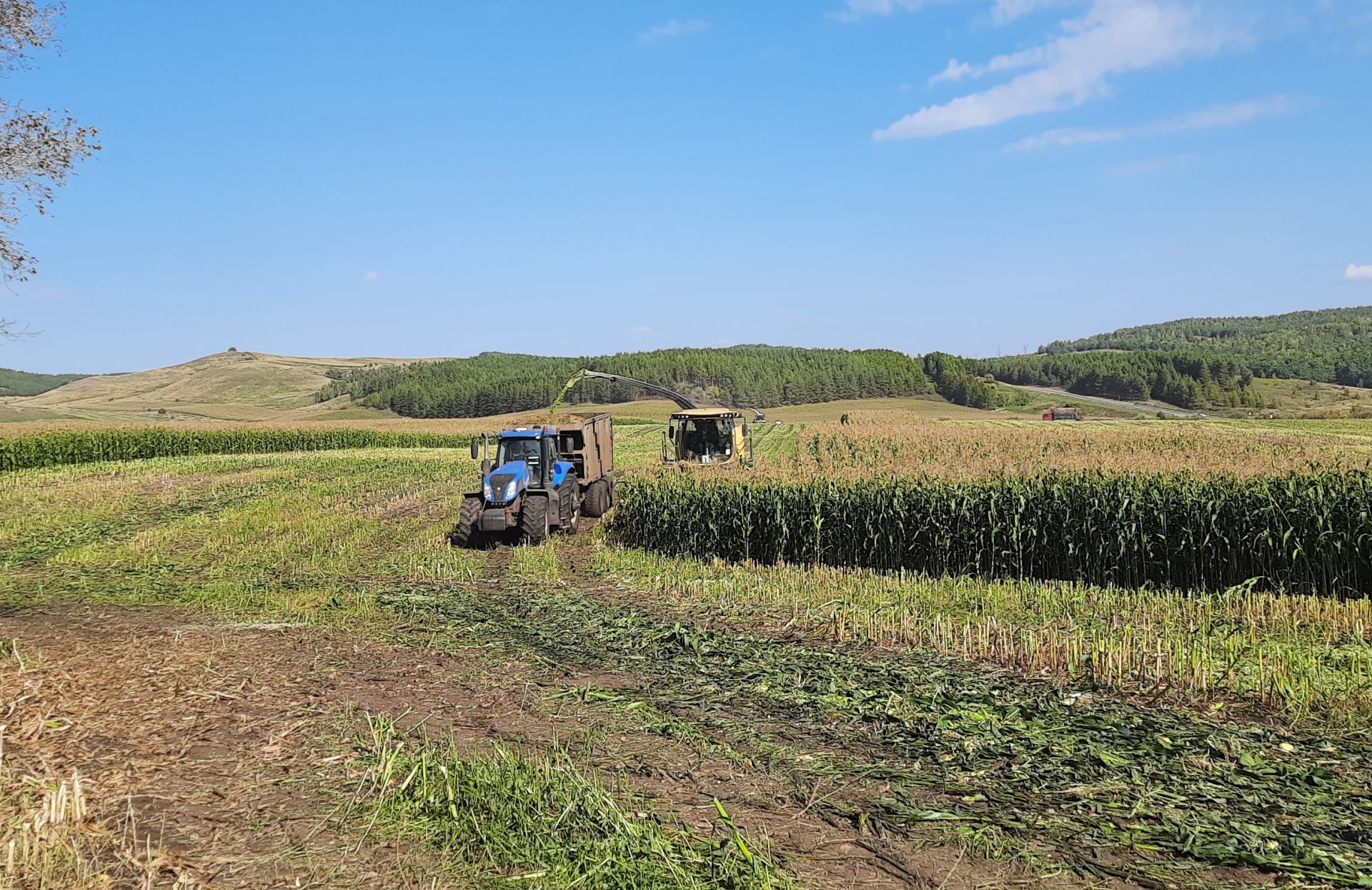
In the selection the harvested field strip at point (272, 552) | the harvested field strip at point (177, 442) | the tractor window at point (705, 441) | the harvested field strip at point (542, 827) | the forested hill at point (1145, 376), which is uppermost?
the forested hill at point (1145, 376)

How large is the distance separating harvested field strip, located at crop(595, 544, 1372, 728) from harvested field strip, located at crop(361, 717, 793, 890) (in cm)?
475

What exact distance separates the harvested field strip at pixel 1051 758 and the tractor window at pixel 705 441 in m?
13.5

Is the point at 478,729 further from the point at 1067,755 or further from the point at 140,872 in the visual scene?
the point at 1067,755

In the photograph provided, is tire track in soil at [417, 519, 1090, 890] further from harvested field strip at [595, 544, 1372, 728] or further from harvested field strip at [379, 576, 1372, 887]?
harvested field strip at [595, 544, 1372, 728]

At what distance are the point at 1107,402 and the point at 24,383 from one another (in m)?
189

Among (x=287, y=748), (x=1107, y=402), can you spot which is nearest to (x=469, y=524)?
(x=287, y=748)

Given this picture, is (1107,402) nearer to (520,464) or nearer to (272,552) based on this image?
(520,464)

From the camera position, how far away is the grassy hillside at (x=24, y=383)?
6247 inches

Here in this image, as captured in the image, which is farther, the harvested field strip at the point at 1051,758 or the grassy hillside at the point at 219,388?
the grassy hillside at the point at 219,388

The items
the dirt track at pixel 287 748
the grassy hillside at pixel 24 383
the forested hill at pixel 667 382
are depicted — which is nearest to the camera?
the dirt track at pixel 287 748

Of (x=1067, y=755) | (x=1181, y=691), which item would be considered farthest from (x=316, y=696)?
(x=1181, y=691)

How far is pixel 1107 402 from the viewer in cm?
9356

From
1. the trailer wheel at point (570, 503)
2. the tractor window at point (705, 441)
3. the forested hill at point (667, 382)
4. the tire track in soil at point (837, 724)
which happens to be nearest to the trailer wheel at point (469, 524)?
the trailer wheel at point (570, 503)

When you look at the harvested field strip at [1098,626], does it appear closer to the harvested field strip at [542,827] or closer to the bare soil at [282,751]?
the bare soil at [282,751]
